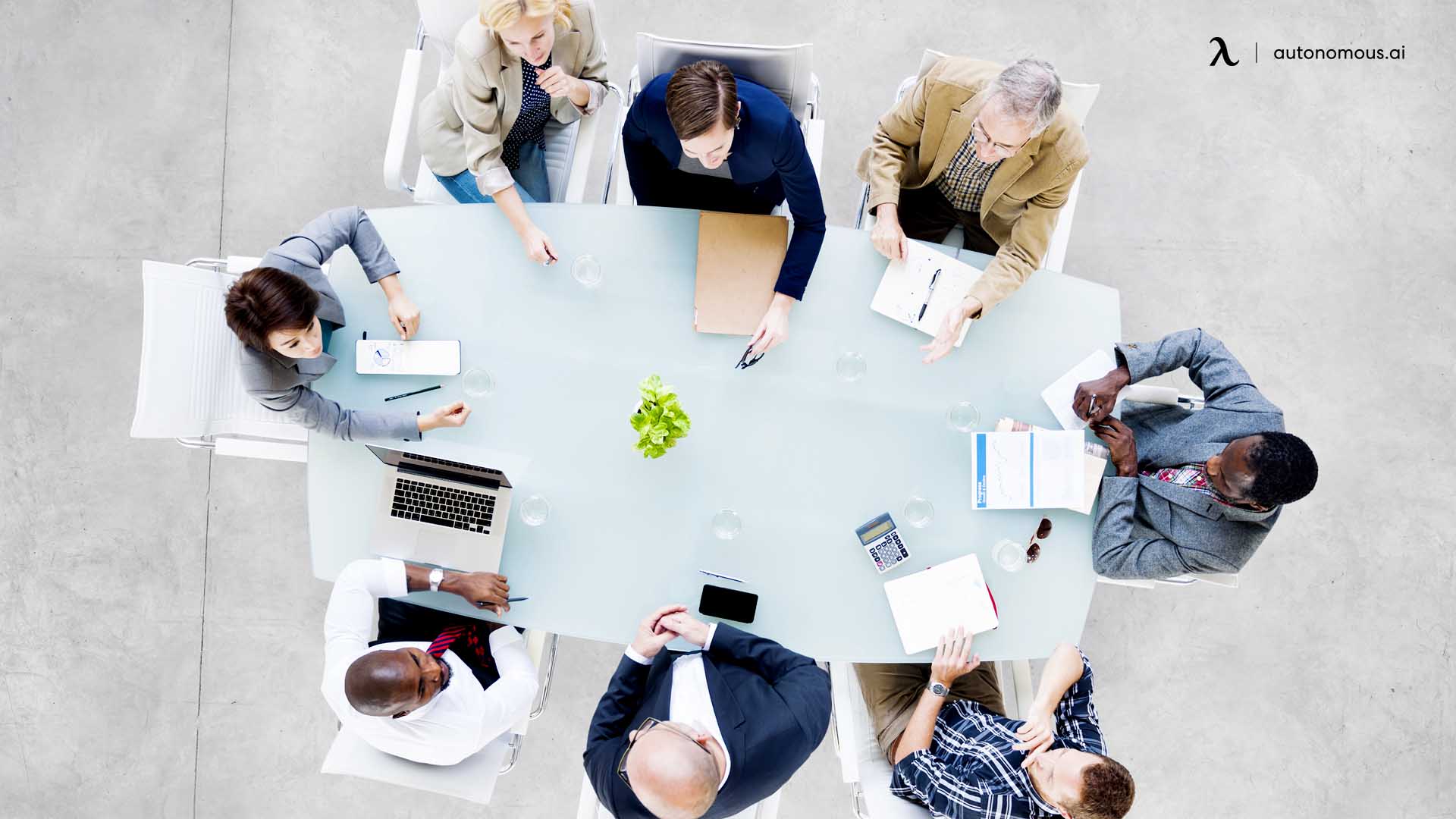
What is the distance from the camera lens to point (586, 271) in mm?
2234

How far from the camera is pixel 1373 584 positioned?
311cm

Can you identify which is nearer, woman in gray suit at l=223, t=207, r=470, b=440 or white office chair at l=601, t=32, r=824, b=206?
woman in gray suit at l=223, t=207, r=470, b=440

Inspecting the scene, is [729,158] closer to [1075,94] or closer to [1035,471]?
[1075,94]

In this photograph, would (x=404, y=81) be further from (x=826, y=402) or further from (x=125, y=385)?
(x=125, y=385)

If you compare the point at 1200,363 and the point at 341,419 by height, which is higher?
the point at 1200,363

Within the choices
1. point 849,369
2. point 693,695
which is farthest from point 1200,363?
point 693,695

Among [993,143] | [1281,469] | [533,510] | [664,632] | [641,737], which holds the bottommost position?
[641,737]

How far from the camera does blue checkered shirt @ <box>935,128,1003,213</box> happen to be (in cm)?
225

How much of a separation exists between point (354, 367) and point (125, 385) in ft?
5.03

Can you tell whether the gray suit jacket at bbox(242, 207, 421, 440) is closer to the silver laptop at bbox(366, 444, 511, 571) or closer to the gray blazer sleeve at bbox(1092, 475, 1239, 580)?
the silver laptop at bbox(366, 444, 511, 571)

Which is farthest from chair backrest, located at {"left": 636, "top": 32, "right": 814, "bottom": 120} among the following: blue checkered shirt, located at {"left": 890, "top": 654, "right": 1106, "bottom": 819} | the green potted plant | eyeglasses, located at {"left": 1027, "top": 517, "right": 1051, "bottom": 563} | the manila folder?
blue checkered shirt, located at {"left": 890, "top": 654, "right": 1106, "bottom": 819}

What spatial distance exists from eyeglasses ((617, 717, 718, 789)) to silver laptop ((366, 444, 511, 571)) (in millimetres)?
527

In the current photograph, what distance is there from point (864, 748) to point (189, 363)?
206 cm

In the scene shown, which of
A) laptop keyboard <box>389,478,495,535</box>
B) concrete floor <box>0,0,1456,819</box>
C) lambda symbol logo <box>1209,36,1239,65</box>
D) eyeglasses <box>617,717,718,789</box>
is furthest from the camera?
lambda symbol logo <box>1209,36,1239,65</box>
